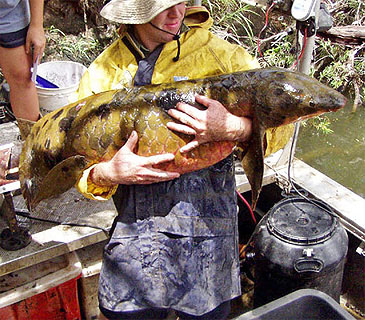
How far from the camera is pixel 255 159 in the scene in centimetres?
228

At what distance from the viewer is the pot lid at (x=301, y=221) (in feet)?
10.1

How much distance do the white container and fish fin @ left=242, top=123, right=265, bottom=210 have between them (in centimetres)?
151

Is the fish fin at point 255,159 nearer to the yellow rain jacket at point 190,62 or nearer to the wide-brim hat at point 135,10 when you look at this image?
the yellow rain jacket at point 190,62

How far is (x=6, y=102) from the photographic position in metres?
4.91

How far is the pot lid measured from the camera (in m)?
3.07

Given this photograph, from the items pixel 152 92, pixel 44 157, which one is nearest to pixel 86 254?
pixel 44 157

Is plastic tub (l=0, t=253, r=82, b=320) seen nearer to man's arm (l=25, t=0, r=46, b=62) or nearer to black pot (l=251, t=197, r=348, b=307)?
black pot (l=251, t=197, r=348, b=307)

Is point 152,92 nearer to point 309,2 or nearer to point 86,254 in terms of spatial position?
point 309,2

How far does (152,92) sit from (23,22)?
6.76 ft

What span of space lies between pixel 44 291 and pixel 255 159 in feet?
5.94

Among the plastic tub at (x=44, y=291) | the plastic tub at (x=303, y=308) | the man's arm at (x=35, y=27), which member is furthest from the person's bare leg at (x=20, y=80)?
the plastic tub at (x=303, y=308)

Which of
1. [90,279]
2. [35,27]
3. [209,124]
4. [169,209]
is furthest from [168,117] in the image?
[35,27]

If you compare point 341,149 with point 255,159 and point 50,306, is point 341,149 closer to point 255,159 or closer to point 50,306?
point 255,159

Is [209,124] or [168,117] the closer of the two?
Answer: [209,124]
